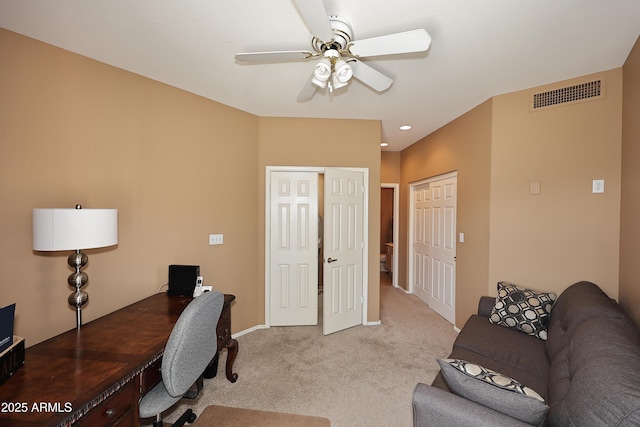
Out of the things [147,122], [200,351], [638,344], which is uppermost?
A: [147,122]

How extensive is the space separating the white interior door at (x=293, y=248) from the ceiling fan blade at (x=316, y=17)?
2024 millimetres

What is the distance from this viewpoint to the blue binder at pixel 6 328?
1.17 metres

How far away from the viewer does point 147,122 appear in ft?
7.87

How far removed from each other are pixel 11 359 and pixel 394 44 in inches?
94.2

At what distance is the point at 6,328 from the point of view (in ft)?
3.92

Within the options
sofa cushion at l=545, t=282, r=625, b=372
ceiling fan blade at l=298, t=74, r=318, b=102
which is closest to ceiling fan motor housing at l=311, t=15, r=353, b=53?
ceiling fan blade at l=298, t=74, r=318, b=102

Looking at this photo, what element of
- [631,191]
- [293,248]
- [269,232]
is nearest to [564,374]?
[631,191]

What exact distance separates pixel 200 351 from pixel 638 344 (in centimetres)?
232

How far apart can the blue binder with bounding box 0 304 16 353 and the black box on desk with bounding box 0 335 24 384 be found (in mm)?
22

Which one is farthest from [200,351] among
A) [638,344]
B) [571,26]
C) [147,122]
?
[571,26]

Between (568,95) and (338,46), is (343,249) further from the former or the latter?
(568,95)

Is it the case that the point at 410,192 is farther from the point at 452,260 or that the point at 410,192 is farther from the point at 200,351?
the point at 200,351

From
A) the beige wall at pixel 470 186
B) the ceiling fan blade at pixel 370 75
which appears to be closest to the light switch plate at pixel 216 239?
the ceiling fan blade at pixel 370 75

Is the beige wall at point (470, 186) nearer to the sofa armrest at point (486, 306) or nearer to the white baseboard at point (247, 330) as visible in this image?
the sofa armrest at point (486, 306)
